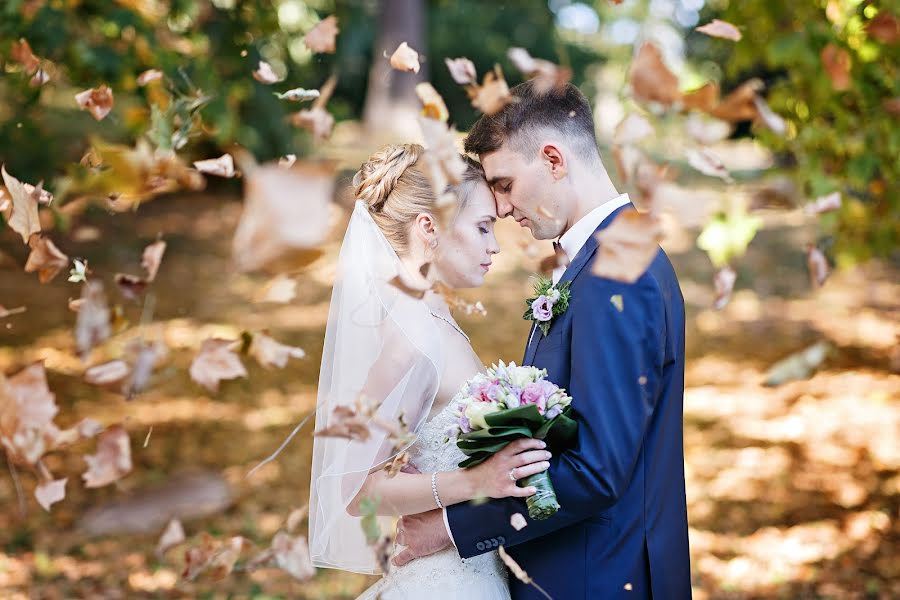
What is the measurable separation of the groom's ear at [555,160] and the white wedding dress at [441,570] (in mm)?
748

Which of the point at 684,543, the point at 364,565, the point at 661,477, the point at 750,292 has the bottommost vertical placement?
the point at 750,292

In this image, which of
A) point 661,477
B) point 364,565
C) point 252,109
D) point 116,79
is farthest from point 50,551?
point 252,109

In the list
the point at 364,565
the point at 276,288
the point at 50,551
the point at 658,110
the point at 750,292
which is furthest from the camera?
the point at 750,292

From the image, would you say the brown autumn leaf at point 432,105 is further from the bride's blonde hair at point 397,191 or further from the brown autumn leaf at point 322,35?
the bride's blonde hair at point 397,191

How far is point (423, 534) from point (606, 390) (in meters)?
0.76

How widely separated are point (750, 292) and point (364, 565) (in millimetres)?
10405

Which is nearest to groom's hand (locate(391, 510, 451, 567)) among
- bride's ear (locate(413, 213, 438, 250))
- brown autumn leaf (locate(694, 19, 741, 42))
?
bride's ear (locate(413, 213, 438, 250))

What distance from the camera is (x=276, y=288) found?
2.33m

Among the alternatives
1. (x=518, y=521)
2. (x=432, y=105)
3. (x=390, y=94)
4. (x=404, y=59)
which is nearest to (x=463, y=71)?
(x=404, y=59)

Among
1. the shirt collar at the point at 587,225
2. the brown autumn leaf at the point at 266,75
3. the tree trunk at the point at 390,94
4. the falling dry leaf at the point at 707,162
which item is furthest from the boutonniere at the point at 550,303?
the tree trunk at the point at 390,94

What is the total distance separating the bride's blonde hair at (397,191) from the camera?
2830 mm

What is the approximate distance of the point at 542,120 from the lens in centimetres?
243

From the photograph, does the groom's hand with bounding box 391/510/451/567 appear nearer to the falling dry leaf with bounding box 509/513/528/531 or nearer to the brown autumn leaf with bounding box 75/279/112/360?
the falling dry leaf with bounding box 509/513/528/531

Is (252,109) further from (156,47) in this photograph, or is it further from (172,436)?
(156,47)
